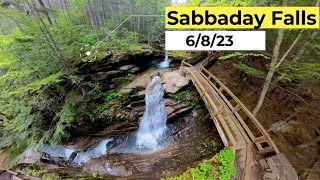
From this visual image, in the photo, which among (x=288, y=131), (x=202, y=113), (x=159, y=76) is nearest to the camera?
(x=288, y=131)

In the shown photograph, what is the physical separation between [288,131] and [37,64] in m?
14.1

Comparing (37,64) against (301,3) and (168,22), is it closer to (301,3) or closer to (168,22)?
(168,22)

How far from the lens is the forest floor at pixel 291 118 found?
26.4ft

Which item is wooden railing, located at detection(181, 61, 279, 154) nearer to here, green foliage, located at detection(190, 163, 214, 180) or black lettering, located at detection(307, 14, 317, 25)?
green foliage, located at detection(190, 163, 214, 180)

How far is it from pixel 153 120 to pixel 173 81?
303 cm

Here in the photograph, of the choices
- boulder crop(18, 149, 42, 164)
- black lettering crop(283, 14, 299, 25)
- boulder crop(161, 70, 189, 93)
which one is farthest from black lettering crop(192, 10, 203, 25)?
boulder crop(18, 149, 42, 164)

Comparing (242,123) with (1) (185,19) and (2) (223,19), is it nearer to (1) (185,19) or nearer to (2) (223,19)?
(2) (223,19)

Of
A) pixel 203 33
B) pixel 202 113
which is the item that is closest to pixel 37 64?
pixel 203 33

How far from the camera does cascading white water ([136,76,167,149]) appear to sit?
11688mm

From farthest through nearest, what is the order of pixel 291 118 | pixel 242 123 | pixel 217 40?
pixel 291 118 < pixel 217 40 < pixel 242 123

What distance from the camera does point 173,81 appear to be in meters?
13.0

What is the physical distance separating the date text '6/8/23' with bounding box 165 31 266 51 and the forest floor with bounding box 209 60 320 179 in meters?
2.54

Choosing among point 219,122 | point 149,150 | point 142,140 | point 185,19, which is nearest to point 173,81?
point 142,140

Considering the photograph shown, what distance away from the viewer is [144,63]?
652 inches
